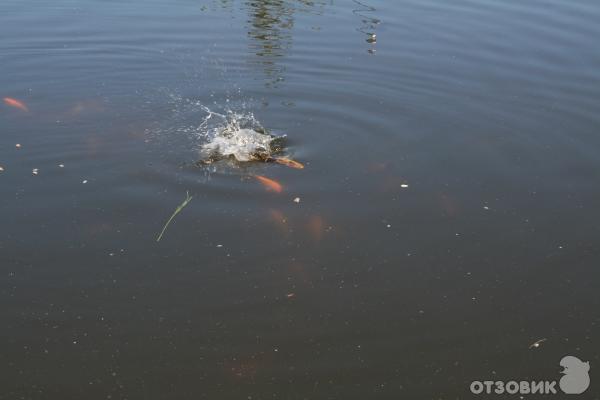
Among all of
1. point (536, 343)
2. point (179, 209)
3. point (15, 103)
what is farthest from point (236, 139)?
point (536, 343)

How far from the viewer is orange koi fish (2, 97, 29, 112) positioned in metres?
8.99

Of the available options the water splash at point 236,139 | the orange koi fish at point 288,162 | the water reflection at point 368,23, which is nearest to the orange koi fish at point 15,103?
the water splash at point 236,139

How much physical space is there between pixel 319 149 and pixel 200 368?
3791 mm

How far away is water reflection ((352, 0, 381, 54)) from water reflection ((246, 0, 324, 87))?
2.69 feet

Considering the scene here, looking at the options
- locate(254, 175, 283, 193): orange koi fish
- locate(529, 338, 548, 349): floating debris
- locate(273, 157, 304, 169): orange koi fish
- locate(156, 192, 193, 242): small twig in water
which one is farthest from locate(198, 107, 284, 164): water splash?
locate(529, 338, 548, 349): floating debris

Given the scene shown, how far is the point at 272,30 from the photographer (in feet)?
40.4

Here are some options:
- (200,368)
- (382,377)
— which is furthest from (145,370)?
(382,377)

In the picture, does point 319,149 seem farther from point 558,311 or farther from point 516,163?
point 558,311

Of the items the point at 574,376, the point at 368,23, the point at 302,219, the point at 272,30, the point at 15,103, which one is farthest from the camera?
the point at 368,23

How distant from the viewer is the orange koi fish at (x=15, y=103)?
29.5 ft

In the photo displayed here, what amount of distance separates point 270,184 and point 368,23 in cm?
667

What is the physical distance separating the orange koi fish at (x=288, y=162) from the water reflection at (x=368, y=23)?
168 inches

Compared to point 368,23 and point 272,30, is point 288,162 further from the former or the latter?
point 368,23

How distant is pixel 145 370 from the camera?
16.1ft
